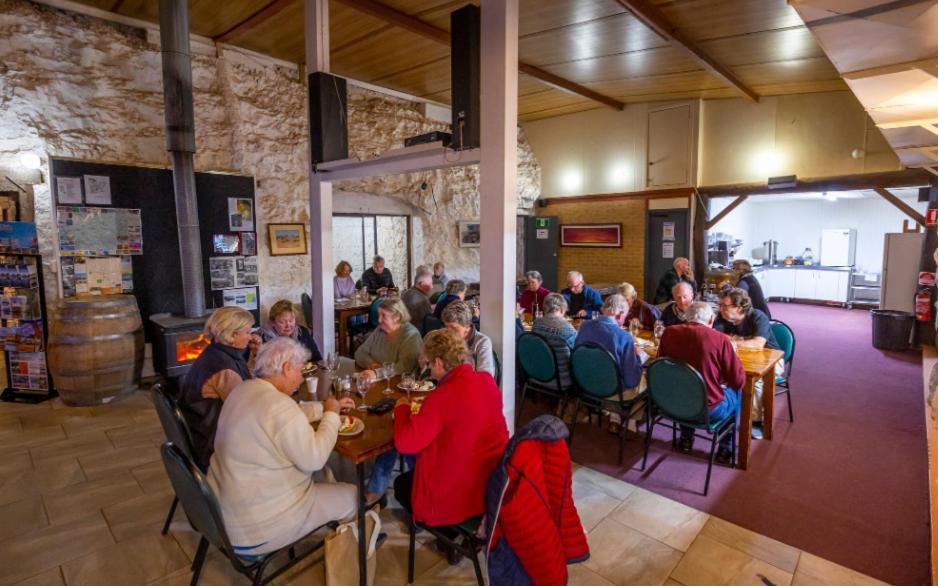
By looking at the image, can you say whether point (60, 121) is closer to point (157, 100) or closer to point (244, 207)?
point (157, 100)

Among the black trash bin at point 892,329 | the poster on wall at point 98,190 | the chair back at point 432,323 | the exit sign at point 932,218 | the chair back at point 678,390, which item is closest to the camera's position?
the chair back at point 678,390

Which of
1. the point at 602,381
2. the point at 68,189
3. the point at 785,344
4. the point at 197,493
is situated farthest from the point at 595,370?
the point at 68,189

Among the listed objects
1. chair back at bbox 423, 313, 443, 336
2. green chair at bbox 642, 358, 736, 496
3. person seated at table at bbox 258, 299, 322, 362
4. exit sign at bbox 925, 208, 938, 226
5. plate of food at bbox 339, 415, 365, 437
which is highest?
exit sign at bbox 925, 208, 938, 226

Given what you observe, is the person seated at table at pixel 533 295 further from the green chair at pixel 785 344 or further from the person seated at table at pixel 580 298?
the green chair at pixel 785 344

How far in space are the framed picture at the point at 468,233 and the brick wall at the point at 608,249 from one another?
1985 mm

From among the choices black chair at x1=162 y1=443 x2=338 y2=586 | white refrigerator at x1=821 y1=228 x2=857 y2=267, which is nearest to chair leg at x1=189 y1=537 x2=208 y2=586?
black chair at x1=162 y1=443 x2=338 y2=586

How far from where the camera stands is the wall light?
16.7 feet

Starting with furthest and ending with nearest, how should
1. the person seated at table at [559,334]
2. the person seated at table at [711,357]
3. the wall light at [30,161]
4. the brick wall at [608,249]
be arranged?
the brick wall at [608,249]
the wall light at [30,161]
the person seated at table at [559,334]
the person seated at table at [711,357]

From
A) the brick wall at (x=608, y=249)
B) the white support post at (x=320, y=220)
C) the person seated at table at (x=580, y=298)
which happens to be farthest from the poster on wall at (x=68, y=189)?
the brick wall at (x=608, y=249)

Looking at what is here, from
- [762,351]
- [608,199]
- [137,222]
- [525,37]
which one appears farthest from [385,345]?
[608,199]

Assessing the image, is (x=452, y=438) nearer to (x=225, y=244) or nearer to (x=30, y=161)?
(x=225, y=244)

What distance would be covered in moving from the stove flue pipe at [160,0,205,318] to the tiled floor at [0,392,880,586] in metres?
2.05

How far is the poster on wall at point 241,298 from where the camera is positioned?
6.49 meters

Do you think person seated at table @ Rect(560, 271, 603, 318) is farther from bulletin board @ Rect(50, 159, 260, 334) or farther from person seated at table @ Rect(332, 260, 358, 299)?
bulletin board @ Rect(50, 159, 260, 334)
